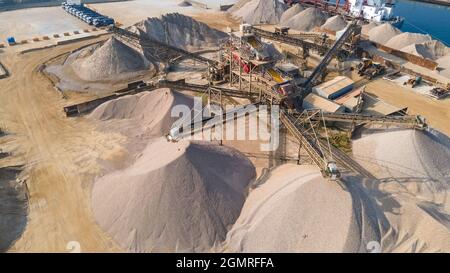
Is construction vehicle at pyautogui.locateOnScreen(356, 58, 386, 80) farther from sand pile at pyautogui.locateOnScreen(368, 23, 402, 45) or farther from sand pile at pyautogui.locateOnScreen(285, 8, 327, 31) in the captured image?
sand pile at pyautogui.locateOnScreen(285, 8, 327, 31)

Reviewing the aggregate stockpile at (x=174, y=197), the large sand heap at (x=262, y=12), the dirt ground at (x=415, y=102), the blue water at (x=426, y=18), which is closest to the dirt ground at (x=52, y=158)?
the aggregate stockpile at (x=174, y=197)

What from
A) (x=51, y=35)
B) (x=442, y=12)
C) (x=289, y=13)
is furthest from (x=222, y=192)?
(x=442, y=12)

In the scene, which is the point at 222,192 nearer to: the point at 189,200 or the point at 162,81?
the point at 189,200

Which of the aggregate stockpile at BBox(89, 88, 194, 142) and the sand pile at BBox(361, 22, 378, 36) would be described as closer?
the aggregate stockpile at BBox(89, 88, 194, 142)

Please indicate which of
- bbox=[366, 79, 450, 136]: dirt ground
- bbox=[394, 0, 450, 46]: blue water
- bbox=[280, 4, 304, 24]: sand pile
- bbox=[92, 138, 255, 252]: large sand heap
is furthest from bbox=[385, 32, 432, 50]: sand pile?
bbox=[92, 138, 255, 252]: large sand heap

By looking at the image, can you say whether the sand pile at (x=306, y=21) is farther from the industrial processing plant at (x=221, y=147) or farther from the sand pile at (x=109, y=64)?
the sand pile at (x=109, y=64)

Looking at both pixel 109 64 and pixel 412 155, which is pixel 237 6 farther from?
pixel 412 155
